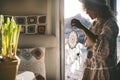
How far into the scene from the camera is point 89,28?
2812 millimetres

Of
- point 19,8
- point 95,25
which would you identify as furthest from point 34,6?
point 95,25

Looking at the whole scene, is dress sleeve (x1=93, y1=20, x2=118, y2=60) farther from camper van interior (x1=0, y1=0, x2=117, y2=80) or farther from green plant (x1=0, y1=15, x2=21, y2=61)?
green plant (x1=0, y1=15, x2=21, y2=61)

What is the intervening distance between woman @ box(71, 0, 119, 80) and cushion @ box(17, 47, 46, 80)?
651 mm

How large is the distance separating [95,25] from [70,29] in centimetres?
54

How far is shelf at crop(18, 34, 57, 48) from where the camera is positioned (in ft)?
11.0

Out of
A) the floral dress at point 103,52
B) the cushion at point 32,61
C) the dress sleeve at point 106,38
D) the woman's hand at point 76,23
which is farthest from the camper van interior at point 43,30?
the dress sleeve at point 106,38

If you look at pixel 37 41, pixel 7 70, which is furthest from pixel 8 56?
pixel 37 41

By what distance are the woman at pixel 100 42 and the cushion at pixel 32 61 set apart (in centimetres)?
65

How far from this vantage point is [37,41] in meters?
3.35

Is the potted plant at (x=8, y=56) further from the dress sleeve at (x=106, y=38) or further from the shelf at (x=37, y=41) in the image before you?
the shelf at (x=37, y=41)

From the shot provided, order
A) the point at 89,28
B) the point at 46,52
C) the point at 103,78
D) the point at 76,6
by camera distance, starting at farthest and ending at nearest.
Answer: the point at 46,52 → the point at 76,6 → the point at 89,28 → the point at 103,78

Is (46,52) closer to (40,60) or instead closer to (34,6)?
(40,60)

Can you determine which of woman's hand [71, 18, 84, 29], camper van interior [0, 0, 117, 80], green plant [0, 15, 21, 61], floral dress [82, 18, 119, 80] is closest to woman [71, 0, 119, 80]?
floral dress [82, 18, 119, 80]

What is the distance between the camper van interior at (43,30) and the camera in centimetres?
333
